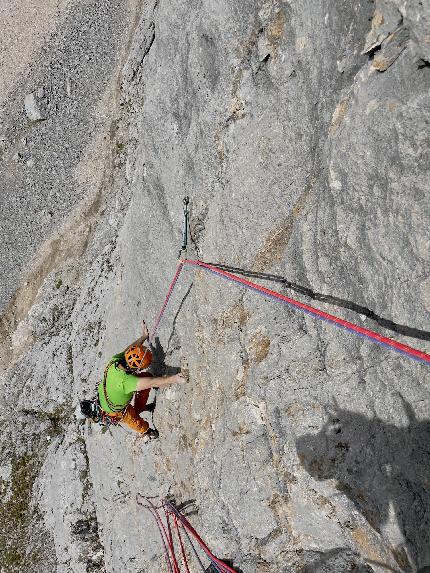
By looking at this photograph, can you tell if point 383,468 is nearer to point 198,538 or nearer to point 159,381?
point 198,538

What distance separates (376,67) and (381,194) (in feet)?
4.10

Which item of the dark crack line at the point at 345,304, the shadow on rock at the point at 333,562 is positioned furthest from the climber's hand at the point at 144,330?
the shadow on rock at the point at 333,562

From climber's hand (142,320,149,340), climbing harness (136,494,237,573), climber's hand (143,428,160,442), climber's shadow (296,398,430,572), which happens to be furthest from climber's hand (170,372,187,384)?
climber's shadow (296,398,430,572)

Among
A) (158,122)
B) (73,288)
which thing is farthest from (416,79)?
(73,288)

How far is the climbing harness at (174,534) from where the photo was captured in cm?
873

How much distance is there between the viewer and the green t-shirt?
9477mm

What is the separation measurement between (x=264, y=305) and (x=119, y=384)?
3815 mm

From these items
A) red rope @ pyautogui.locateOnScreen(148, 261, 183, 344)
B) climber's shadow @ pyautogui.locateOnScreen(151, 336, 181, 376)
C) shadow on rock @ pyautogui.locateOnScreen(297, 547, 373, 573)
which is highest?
red rope @ pyautogui.locateOnScreen(148, 261, 183, 344)

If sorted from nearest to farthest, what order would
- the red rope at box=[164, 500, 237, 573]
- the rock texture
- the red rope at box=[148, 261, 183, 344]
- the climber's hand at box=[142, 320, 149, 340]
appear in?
the rock texture
the red rope at box=[164, 500, 237, 573]
the red rope at box=[148, 261, 183, 344]
the climber's hand at box=[142, 320, 149, 340]

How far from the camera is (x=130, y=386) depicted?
9.50 metres

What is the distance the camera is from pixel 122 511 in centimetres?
1142

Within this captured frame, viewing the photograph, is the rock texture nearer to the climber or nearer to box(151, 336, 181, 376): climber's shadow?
box(151, 336, 181, 376): climber's shadow

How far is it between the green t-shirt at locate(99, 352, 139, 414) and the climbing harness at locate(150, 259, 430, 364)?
4.35ft

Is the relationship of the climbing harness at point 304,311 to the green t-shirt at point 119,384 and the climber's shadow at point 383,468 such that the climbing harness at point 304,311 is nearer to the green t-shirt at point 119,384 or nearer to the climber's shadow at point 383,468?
the climber's shadow at point 383,468
